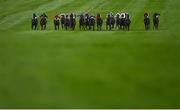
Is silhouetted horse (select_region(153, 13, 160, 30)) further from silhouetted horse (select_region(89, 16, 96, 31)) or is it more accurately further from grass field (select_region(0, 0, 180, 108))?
grass field (select_region(0, 0, 180, 108))

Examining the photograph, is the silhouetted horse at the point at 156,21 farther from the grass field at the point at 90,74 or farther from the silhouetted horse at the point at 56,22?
the grass field at the point at 90,74

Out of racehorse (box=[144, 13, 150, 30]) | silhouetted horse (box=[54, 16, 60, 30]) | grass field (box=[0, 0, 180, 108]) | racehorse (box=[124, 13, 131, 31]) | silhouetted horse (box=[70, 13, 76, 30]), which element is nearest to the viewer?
grass field (box=[0, 0, 180, 108])

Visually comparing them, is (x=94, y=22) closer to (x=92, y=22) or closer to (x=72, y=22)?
(x=92, y=22)

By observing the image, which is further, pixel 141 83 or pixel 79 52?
pixel 79 52

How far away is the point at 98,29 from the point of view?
36.8m

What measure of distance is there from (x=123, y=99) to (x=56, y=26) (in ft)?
75.2

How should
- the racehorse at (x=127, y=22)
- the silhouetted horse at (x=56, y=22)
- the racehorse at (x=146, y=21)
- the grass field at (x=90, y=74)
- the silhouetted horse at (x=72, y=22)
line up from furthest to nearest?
the silhouetted horse at (x=56, y=22)
the silhouetted horse at (x=72, y=22)
the racehorse at (x=146, y=21)
the racehorse at (x=127, y=22)
the grass field at (x=90, y=74)

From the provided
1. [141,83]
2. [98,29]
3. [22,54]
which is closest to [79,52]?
[22,54]

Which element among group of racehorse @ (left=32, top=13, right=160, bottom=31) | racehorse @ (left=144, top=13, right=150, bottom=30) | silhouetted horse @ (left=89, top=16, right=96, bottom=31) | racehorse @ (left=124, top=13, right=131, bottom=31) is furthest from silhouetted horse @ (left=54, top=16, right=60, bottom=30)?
racehorse @ (left=144, top=13, right=150, bottom=30)

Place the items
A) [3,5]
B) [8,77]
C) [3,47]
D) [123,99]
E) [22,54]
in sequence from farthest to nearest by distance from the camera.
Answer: [3,5]
[3,47]
[22,54]
[8,77]
[123,99]

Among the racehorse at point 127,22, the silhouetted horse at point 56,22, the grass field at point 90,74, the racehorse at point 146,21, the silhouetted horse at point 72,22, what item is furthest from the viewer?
the silhouetted horse at point 56,22

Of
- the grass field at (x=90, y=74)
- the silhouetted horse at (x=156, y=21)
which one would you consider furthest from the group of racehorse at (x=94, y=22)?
the grass field at (x=90, y=74)

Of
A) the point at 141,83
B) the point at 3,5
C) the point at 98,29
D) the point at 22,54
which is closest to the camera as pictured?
the point at 141,83

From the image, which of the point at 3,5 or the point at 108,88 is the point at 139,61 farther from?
the point at 3,5
